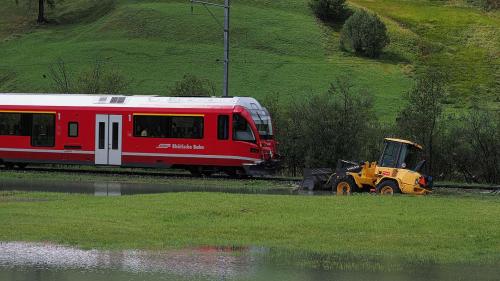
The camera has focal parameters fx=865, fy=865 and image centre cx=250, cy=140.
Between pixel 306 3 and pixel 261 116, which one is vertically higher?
pixel 306 3

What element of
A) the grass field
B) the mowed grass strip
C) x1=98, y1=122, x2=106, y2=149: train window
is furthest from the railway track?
the mowed grass strip

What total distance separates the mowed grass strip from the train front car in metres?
10.1

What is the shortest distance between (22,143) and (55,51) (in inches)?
1824

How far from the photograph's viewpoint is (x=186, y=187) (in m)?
29.2

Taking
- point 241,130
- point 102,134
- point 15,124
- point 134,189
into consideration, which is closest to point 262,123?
point 241,130

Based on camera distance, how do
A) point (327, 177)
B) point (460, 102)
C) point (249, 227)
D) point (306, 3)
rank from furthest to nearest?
point (306, 3)
point (460, 102)
point (327, 177)
point (249, 227)

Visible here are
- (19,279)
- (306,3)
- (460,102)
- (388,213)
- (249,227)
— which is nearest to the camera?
(19,279)

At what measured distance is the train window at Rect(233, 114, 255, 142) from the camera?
33.8m

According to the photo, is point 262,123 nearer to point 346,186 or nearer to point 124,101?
point 124,101

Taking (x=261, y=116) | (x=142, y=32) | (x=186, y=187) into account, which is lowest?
(x=186, y=187)

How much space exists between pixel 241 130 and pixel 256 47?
47362 millimetres

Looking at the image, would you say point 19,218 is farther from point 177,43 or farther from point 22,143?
point 177,43

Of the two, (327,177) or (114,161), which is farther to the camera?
(114,161)

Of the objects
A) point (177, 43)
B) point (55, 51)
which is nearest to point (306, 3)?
point (177, 43)
